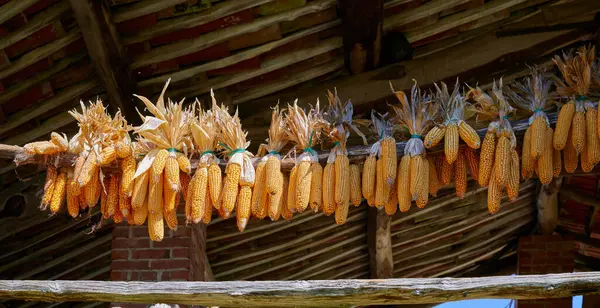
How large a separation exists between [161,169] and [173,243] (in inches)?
65.9

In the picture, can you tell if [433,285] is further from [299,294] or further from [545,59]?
[545,59]

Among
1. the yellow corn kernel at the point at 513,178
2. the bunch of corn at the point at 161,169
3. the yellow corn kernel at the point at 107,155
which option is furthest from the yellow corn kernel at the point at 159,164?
the yellow corn kernel at the point at 513,178

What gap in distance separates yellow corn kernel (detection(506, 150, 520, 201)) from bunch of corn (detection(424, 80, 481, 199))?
237 mm

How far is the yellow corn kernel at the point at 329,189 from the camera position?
5988mm

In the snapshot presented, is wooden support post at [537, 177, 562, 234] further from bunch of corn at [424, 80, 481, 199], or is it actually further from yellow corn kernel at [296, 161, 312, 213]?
yellow corn kernel at [296, 161, 312, 213]

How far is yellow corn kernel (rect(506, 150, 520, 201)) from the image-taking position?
19.0 feet

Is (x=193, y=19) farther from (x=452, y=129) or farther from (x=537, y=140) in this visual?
(x=537, y=140)

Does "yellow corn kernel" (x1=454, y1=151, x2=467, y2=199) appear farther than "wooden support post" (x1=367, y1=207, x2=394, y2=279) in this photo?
No

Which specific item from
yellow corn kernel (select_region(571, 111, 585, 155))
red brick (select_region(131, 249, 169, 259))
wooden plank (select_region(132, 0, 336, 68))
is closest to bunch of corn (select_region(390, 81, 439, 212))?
yellow corn kernel (select_region(571, 111, 585, 155))

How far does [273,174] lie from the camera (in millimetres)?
6000

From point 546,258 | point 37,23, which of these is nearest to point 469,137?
point 37,23

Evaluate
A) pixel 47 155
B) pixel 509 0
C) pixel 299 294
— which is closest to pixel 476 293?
pixel 299 294

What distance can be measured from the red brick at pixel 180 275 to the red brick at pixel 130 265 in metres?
0.22

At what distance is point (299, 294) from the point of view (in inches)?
183
